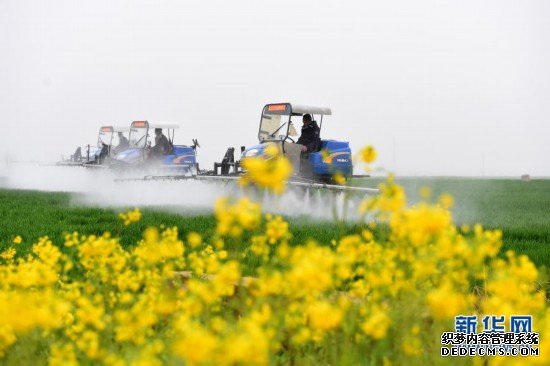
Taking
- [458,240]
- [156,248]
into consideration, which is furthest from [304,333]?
[156,248]

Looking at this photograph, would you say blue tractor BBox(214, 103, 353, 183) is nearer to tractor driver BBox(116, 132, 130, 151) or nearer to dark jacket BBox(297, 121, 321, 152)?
dark jacket BBox(297, 121, 321, 152)

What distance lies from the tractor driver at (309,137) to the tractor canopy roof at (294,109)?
301 mm

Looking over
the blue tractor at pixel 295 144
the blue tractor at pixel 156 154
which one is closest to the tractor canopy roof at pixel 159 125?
the blue tractor at pixel 156 154

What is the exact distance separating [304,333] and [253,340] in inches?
29.8

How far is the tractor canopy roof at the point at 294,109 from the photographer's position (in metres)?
16.2

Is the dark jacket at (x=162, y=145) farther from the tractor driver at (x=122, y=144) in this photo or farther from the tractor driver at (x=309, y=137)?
the tractor driver at (x=309, y=137)

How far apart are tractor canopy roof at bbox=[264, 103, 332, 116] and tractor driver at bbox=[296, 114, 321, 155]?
0.99 feet

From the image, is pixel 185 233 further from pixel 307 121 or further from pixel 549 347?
pixel 549 347

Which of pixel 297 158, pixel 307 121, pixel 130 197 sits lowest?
pixel 130 197

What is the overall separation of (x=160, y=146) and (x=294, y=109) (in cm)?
918

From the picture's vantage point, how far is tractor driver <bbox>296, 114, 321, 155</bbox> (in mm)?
16188

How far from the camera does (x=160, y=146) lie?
2378 centimetres

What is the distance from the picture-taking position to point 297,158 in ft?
53.3

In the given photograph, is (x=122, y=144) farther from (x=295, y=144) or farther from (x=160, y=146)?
(x=295, y=144)
